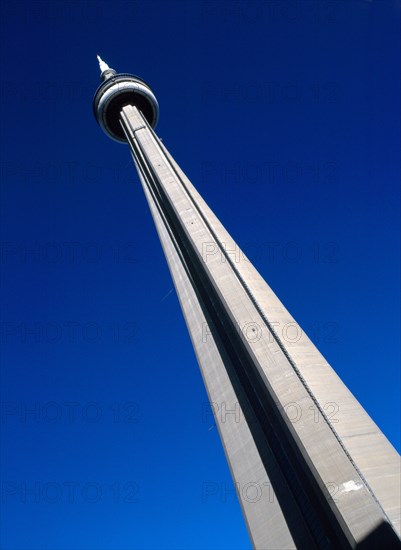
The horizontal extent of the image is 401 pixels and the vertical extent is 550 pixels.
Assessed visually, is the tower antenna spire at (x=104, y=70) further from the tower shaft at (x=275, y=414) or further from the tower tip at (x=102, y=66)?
the tower shaft at (x=275, y=414)

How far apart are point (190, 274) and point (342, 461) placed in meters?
14.8

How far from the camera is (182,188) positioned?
926 inches

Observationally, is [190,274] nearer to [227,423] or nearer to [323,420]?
[227,423]

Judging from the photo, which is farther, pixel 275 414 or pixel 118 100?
pixel 118 100

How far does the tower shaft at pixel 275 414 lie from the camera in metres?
8.30

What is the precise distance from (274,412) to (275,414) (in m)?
0.10

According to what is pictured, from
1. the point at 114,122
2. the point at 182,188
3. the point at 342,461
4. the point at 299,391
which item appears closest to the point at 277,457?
the point at 299,391

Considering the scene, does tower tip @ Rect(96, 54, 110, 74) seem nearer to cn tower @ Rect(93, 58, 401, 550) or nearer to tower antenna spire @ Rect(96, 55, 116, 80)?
tower antenna spire @ Rect(96, 55, 116, 80)

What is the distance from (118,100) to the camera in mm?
37625

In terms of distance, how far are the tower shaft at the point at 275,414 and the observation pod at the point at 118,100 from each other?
671 inches

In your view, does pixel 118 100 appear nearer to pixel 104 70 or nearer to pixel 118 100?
pixel 118 100

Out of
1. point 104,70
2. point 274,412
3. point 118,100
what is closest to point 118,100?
point 118,100

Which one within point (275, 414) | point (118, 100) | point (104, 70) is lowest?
point (275, 414)

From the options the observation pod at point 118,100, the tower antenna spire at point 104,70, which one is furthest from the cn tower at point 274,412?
the tower antenna spire at point 104,70
